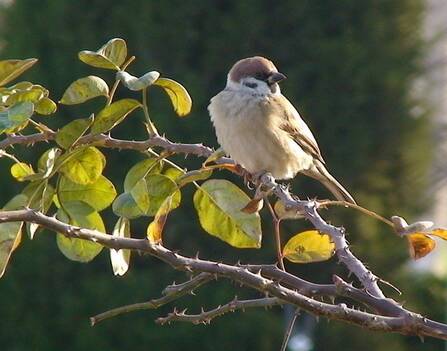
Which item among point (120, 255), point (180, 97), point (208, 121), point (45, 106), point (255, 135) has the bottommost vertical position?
point (120, 255)

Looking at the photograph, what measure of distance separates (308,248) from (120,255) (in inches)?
12.8

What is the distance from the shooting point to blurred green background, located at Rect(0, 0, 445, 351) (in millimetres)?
6102

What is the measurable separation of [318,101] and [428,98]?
0.83 meters

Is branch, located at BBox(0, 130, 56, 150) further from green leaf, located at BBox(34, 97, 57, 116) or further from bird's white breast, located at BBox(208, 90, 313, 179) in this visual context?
bird's white breast, located at BBox(208, 90, 313, 179)

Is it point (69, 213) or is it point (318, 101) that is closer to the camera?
point (69, 213)

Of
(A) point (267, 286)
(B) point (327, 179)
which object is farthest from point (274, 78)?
(A) point (267, 286)

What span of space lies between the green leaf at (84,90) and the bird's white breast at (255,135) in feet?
5.47

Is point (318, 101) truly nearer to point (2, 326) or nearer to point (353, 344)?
point (353, 344)

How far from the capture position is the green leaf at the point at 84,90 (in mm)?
1887

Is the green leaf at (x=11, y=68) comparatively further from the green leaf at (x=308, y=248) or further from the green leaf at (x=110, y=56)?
the green leaf at (x=308, y=248)

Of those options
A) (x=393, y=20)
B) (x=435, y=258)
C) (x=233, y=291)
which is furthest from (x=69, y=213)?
(x=435, y=258)

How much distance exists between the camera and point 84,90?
74.4 inches

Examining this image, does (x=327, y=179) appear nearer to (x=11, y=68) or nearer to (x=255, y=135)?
(x=255, y=135)

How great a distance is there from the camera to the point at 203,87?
6164 mm
